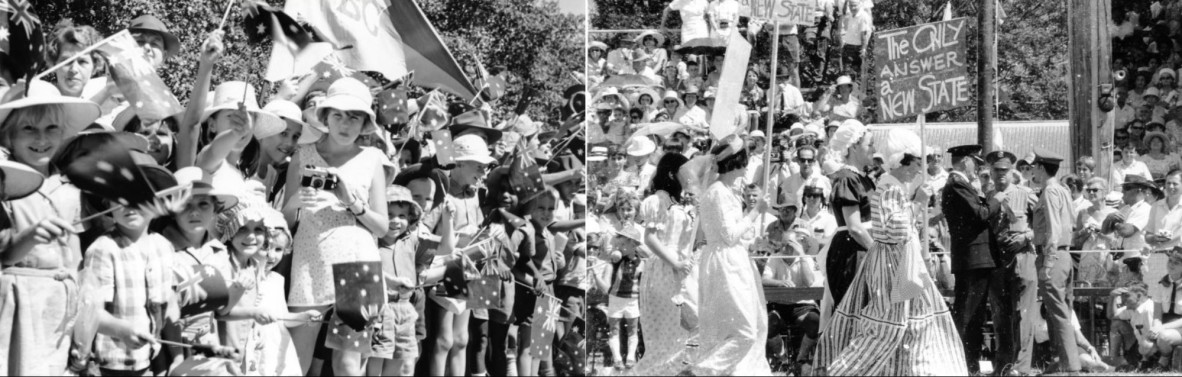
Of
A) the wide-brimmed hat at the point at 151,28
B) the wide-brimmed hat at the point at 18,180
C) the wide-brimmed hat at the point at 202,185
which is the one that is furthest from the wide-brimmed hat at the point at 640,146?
the wide-brimmed hat at the point at 18,180

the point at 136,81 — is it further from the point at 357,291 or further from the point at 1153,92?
the point at 1153,92

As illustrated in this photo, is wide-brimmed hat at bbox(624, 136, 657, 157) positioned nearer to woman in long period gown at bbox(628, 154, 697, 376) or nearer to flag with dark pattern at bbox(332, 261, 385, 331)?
woman in long period gown at bbox(628, 154, 697, 376)

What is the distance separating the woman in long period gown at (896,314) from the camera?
31.4 feet

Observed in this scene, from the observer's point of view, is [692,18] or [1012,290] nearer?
[692,18]

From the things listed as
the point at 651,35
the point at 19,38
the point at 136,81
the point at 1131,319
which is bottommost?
the point at 1131,319

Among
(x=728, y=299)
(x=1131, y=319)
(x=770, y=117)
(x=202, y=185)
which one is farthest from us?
(x=1131, y=319)

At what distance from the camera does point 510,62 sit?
9.73 metres

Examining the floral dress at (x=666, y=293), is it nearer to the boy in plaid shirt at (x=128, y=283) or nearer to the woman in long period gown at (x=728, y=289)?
the woman in long period gown at (x=728, y=289)

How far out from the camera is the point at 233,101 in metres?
7.37

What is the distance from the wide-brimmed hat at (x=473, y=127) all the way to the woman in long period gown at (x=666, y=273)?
1164mm

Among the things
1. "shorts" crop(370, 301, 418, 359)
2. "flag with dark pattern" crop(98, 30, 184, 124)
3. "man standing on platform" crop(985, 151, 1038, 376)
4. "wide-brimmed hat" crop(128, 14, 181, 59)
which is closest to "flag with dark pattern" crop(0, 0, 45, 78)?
"flag with dark pattern" crop(98, 30, 184, 124)

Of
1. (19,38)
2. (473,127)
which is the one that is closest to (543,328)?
(473,127)

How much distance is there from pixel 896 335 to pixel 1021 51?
6.99 m

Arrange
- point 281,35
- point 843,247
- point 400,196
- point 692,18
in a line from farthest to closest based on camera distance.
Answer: point 692,18 → point 843,247 → point 400,196 → point 281,35
